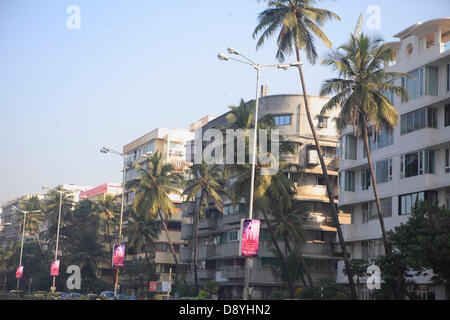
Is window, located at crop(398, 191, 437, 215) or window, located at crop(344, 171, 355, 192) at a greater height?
window, located at crop(344, 171, 355, 192)

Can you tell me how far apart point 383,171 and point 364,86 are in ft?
26.5

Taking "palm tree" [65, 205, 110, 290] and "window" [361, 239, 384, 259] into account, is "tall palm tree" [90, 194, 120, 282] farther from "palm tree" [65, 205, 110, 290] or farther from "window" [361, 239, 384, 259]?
"window" [361, 239, 384, 259]

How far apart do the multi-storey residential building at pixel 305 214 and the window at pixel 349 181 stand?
7246mm

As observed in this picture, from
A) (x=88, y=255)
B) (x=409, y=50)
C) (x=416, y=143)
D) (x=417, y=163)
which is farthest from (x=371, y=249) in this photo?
(x=88, y=255)

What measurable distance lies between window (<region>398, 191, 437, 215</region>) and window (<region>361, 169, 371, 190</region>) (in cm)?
637

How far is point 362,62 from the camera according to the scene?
46.8m

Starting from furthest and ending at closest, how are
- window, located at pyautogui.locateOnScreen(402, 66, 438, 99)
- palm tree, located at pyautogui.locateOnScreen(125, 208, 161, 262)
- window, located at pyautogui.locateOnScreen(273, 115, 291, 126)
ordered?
palm tree, located at pyautogui.locateOnScreen(125, 208, 161, 262) → window, located at pyautogui.locateOnScreen(273, 115, 291, 126) → window, located at pyautogui.locateOnScreen(402, 66, 438, 99)

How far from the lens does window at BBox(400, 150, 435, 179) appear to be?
4594 centimetres

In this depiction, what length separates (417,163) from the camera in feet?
154

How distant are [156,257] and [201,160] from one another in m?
23.0

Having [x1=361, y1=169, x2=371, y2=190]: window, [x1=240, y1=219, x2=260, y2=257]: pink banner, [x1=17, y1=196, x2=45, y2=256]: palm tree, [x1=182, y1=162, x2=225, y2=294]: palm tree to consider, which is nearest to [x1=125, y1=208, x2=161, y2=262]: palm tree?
[x1=182, y1=162, x2=225, y2=294]: palm tree

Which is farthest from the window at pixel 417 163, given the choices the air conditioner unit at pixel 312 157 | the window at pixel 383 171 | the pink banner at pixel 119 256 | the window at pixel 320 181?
the pink banner at pixel 119 256
